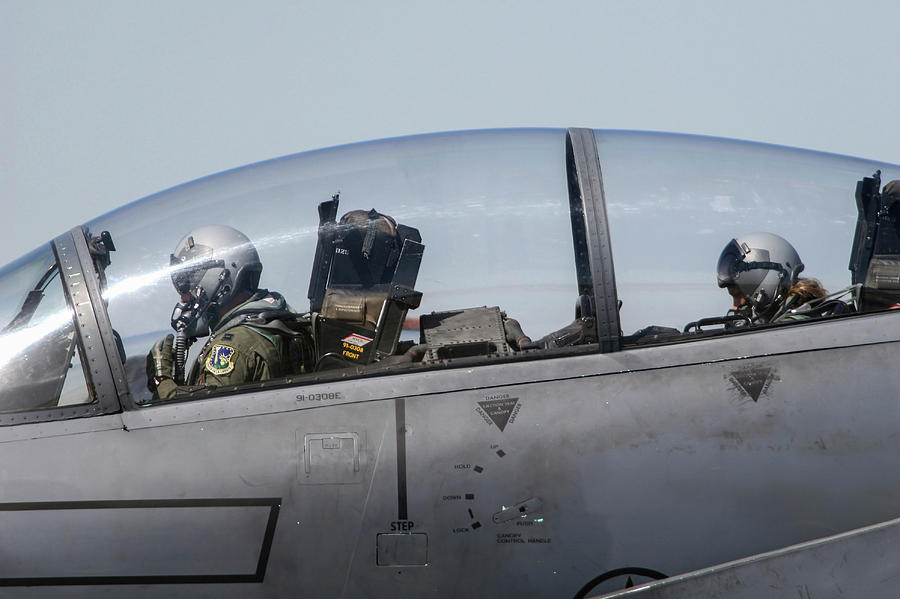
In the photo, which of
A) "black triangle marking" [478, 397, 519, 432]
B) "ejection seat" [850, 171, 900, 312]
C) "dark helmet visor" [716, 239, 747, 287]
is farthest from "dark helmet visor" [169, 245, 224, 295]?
"ejection seat" [850, 171, 900, 312]

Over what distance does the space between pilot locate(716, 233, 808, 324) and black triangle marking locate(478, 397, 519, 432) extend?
116 centimetres

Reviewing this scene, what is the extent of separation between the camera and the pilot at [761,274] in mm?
3781

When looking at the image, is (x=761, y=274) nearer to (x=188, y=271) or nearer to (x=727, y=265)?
(x=727, y=265)

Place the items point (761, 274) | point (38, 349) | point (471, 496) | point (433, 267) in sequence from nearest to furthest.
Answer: point (471, 496) < point (38, 349) < point (761, 274) < point (433, 267)

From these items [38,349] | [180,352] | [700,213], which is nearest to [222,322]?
[180,352]

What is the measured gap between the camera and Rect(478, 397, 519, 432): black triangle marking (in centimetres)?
333

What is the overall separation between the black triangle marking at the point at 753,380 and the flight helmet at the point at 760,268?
462 millimetres

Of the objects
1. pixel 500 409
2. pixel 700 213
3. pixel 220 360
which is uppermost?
pixel 700 213

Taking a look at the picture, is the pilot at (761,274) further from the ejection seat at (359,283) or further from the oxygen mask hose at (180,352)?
the oxygen mask hose at (180,352)

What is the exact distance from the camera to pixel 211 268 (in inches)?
150

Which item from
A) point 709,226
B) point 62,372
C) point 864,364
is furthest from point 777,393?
point 62,372

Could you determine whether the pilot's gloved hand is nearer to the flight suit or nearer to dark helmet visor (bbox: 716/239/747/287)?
the flight suit

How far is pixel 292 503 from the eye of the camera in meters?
3.30

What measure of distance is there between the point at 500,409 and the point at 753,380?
1.02 metres
